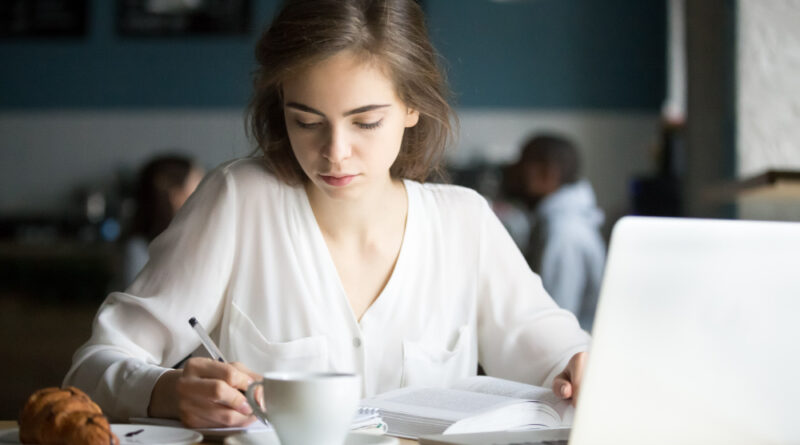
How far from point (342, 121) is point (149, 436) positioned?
1.69 ft

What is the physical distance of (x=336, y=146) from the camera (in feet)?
3.93

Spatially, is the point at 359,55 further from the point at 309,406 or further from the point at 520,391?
the point at 309,406

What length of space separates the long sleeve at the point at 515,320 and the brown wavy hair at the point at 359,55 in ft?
0.56

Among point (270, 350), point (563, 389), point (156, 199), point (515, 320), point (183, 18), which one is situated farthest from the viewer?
point (183, 18)

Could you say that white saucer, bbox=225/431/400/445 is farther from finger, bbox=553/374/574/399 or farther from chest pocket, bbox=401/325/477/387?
chest pocket, bbox=401/325/477/387

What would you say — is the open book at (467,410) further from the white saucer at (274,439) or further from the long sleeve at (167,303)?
the long sleeve at (167,303)

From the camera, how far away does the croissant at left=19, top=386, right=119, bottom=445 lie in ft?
2.47

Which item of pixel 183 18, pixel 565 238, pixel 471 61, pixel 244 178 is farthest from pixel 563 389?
pixel 183 18

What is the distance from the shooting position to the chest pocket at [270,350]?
Result: 1.33 m

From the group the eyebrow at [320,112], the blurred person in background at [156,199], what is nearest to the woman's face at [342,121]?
the eyebrow at [320,112]

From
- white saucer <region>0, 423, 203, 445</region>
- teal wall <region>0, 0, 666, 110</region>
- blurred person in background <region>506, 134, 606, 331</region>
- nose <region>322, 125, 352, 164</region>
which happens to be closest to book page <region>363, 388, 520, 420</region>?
white saucer <region>0, 423, 203, 445</region>

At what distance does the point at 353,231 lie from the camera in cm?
143

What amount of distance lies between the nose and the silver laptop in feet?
1.93

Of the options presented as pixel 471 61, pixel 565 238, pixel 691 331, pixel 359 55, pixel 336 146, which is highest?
pixel 471 61
